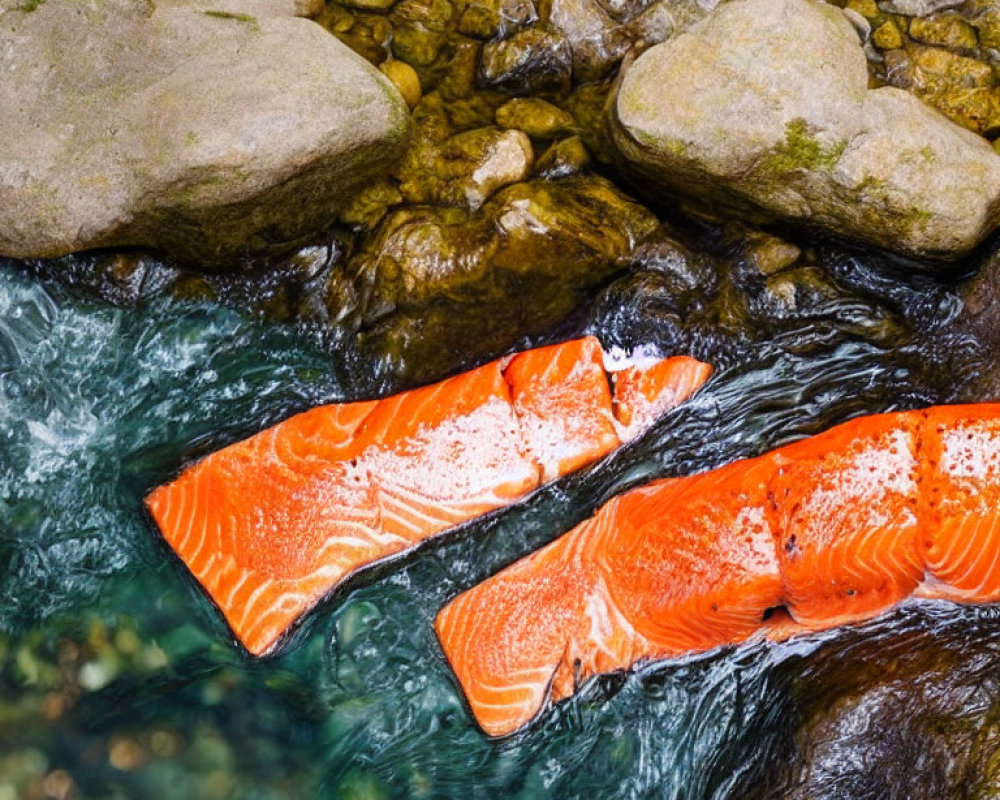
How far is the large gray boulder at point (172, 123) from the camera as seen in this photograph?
3.90 metres

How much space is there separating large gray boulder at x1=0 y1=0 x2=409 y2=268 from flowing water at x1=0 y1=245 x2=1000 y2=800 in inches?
20.1

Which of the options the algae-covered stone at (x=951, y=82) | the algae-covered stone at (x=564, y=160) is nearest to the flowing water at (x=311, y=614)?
the algae-covered stone at (x=564, y=160)

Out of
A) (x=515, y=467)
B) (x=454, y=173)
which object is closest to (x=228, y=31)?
(x=454, y=173)

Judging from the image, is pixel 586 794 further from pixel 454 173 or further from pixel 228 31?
pixel 228 31

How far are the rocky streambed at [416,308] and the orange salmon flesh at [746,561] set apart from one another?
0.15 meters

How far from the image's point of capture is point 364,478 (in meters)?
4.11

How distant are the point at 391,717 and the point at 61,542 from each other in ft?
5.90

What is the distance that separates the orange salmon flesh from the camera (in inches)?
144

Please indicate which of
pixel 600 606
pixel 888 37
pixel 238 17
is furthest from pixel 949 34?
pixel 238 17

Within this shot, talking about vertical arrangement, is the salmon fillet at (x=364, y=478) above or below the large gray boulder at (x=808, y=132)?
below

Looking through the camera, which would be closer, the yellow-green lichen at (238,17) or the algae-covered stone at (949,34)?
the yellow-green lichen at (238,17)

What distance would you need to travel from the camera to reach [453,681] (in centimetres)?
418

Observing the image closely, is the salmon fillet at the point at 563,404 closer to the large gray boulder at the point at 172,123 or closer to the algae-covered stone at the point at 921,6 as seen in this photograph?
the large gray boulder at the point at 172,123

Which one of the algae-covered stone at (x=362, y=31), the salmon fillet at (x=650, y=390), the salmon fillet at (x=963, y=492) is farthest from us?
the algae-covered stone at (x=362, y=31)
